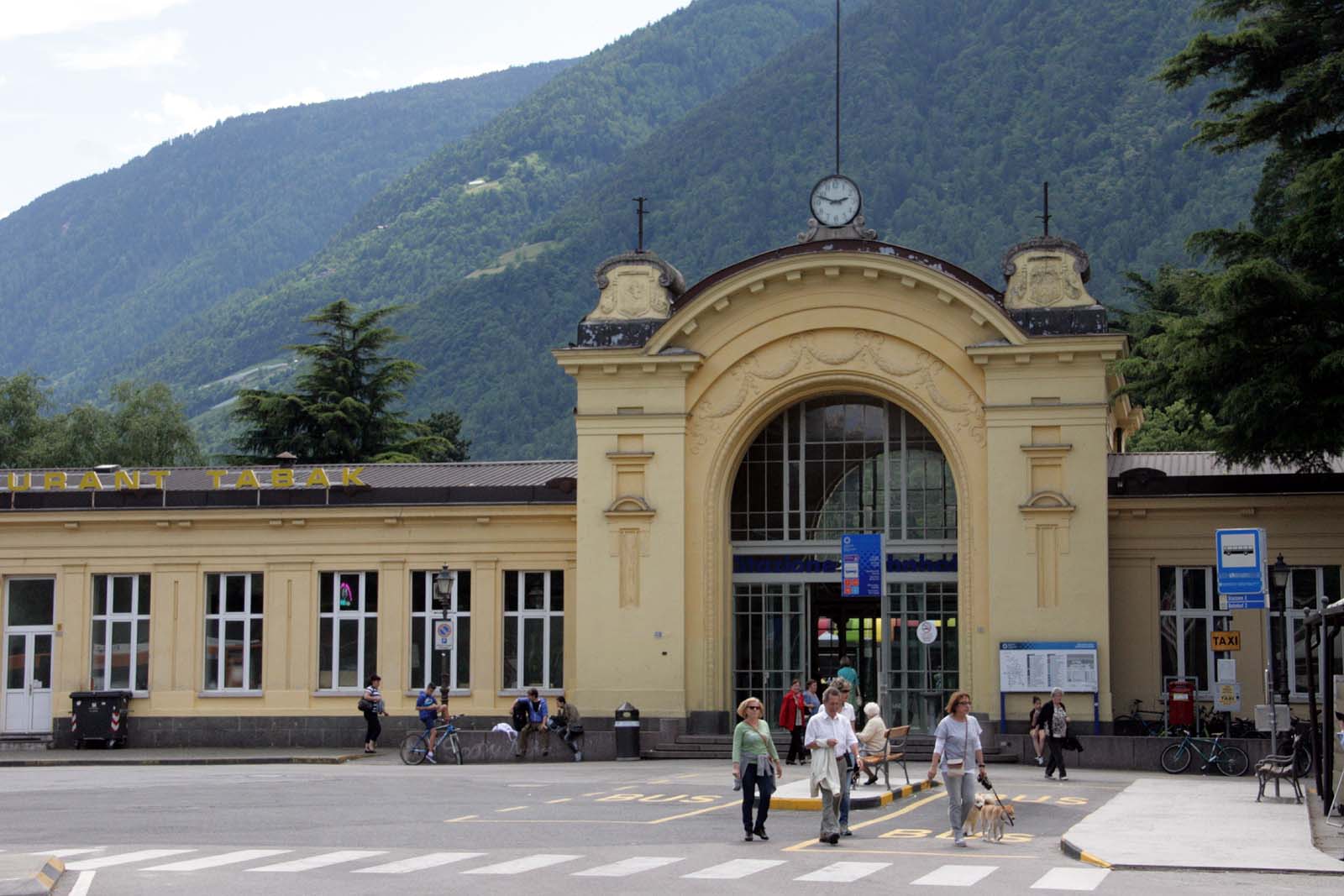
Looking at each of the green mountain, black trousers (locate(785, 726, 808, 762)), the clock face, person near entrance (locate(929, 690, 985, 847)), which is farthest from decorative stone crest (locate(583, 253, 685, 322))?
the green mountain

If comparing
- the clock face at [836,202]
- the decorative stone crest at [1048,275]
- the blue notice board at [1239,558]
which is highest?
the clock face at [836,202]

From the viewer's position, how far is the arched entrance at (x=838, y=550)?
3891 cm

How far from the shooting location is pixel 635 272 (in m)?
40.1

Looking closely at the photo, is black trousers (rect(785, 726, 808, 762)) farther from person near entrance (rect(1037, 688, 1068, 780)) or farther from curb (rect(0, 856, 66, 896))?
curb (rect(0, 856, 66, 896))

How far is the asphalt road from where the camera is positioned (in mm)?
16109

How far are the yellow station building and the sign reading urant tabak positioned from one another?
0.13 meters

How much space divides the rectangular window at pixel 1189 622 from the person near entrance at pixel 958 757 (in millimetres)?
19025

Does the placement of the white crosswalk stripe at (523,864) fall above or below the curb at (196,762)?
above

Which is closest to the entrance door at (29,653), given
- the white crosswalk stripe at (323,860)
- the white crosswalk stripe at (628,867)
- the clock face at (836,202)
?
the clock face at (836,202)

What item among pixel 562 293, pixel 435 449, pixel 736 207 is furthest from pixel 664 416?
pixel 736 207

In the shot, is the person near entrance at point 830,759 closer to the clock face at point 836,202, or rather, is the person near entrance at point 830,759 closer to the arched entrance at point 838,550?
the arched entrance at point 838,550

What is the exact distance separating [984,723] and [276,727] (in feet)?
54.0

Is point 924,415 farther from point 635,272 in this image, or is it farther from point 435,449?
point 435,449

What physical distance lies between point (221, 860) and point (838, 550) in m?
23.3
